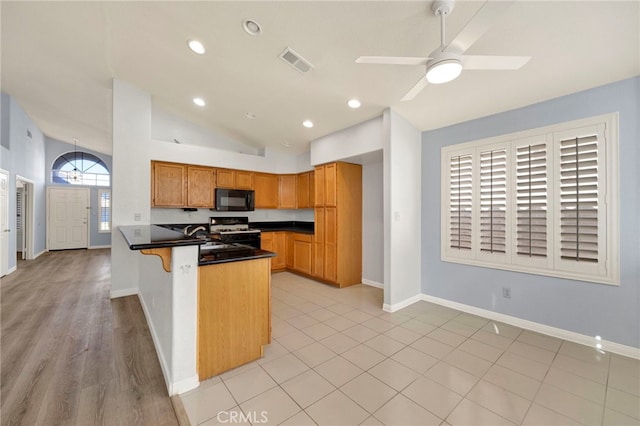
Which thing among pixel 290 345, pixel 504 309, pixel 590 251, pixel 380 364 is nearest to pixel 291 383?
pixel 290 345

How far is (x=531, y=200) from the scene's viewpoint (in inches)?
112

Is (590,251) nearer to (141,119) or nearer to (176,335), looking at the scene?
(176,335)

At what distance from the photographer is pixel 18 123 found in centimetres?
521

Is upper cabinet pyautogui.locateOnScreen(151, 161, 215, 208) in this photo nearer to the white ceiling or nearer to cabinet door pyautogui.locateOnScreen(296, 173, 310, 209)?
the white ceiling

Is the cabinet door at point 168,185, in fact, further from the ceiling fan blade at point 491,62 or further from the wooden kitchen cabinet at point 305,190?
the ceiling fan blade at point 491,62

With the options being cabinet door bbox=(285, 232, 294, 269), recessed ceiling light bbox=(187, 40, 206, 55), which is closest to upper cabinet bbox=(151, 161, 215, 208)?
cabinet door bbox=(285, 232, 294, 269)

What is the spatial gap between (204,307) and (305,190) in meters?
3.76

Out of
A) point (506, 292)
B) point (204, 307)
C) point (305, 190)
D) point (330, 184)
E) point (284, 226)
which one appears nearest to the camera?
point (204, 307)

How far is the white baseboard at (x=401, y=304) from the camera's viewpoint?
3385 millimetres

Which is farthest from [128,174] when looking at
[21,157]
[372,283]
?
[372,283]

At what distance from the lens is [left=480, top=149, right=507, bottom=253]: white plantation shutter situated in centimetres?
308

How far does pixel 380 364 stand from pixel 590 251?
2.35 metres

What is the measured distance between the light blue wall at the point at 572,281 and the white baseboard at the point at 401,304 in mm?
298

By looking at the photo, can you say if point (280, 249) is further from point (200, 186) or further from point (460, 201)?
point (460, 201)
